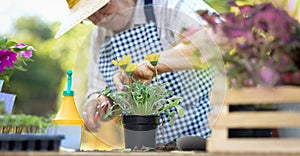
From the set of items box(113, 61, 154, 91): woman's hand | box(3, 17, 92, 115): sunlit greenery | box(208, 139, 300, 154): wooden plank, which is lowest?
box(208, 139, 300, 154): wooden plank

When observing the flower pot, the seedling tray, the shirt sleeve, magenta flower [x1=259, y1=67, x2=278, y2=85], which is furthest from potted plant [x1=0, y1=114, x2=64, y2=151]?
the shirt sleeve

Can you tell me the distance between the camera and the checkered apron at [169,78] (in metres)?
1.61

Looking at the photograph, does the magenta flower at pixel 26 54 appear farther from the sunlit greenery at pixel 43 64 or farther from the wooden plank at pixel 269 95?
the sunlit greenery at pixel 43 64

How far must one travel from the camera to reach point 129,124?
1.22 m

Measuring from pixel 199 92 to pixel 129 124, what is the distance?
527 mm

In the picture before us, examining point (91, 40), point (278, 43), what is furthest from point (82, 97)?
point (278, 43)

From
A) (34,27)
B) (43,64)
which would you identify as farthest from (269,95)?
(34,27)

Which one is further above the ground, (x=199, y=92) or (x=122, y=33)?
(x=122, y=33)

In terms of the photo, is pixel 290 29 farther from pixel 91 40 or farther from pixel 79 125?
pixel 91 40

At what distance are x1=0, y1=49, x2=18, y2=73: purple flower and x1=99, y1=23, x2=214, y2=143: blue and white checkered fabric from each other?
44cm

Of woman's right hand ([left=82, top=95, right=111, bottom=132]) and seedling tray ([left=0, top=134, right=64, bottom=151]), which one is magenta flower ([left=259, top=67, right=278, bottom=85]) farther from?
woman's right hand ([left=82, top=95, right=111, bottom=132])

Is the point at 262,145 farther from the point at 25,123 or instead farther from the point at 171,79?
the point at 171,79

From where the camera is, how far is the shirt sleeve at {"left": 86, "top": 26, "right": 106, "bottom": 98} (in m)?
1.71

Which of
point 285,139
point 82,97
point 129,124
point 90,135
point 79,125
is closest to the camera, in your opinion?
point 285,139
